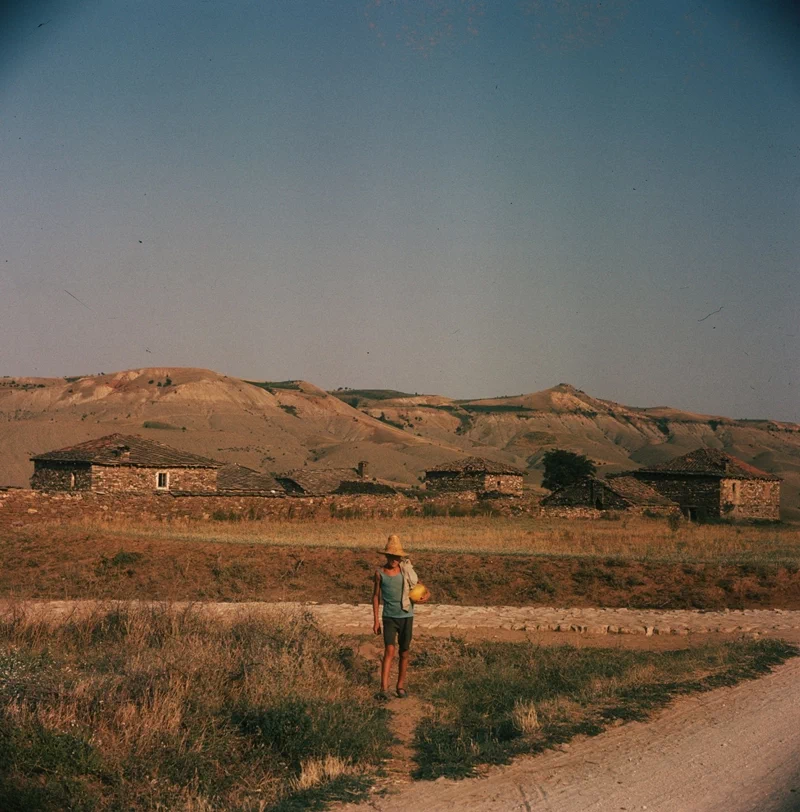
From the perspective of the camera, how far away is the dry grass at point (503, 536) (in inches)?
1081

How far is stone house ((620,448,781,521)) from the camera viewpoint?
51938 mm

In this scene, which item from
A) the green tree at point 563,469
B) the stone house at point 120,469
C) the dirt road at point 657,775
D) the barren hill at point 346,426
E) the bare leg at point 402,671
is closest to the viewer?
the dirt road at point 657,775

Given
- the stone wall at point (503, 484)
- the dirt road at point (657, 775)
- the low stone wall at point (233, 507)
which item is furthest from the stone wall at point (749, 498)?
the dirt road at point (657, 775)

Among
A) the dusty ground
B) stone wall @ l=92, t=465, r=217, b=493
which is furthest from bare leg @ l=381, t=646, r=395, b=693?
stone wall @ l=92, t=465, r=217, b=493

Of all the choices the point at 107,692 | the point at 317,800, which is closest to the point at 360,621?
the point at 107,692

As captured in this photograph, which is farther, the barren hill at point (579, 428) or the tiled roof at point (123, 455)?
the barren hill at point (579, 428)

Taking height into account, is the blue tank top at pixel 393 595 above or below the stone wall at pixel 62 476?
above

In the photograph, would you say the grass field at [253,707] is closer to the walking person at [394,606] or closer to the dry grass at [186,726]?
the dry grass at [186,726]

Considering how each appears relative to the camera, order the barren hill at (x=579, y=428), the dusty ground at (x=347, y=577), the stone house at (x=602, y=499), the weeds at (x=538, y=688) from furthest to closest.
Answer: the barren hill at (x=579, y=428)
the stone house at (x=602, y=499)
the dusty ground at (x=347, y=577)
the weeds at (x=538, y=688)

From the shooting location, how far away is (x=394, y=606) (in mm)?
11594

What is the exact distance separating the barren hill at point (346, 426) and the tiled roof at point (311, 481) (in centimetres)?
2893

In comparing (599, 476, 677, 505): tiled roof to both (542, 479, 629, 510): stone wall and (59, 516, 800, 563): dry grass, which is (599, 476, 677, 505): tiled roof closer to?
(542, 479, 629, 510): stone wall

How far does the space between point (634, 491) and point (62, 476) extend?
27.7 m

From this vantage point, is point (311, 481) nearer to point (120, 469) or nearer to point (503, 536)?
point (120, 469)
